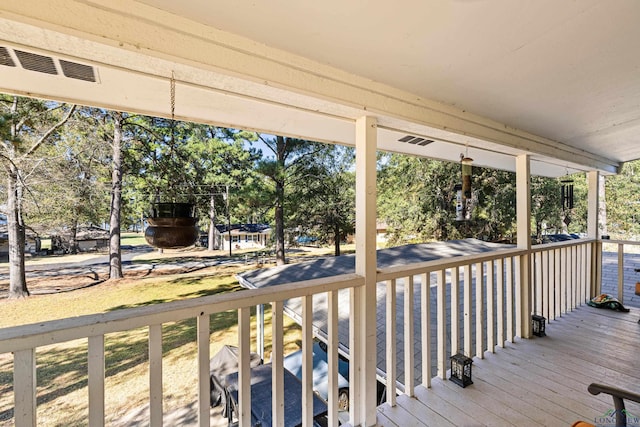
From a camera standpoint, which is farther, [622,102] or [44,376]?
[44,376]

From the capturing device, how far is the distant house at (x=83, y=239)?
1020 centimetres

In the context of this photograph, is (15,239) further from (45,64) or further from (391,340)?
(391,340)

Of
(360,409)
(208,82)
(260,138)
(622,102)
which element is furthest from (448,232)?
(208,82)

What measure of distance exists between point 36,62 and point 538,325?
Answer: 14.1ft

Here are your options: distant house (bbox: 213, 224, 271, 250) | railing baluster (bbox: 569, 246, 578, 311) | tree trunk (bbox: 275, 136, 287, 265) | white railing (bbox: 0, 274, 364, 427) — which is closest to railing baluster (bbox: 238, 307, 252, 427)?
white railing (bbox: 0, 274, 364, 427)

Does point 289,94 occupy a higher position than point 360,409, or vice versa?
point 289,94

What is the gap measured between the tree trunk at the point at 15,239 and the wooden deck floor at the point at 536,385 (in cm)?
1054

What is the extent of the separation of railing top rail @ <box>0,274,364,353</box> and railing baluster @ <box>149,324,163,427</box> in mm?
77

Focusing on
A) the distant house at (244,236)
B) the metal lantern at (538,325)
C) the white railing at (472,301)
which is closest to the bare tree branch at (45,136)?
the distant house at (244,236)

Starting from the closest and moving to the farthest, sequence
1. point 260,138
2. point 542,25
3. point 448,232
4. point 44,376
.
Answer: point 542,25, point 44,376, point 260,138, point 448,232

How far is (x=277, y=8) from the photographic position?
3.27ft

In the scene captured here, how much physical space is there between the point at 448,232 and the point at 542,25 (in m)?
13.4

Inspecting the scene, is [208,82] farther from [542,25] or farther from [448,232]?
[448,232]

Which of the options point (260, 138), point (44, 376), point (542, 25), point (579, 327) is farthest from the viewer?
point (260, 138)
